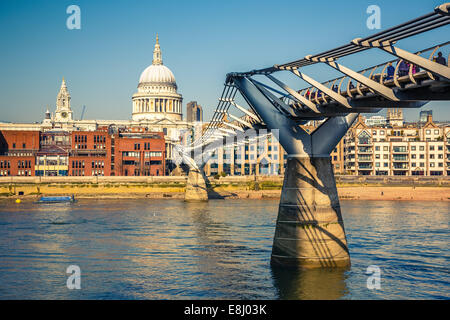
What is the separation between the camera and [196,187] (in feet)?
317

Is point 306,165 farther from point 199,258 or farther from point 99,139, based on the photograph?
Answer: point 99,139

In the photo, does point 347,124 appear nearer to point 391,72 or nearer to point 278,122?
point 278,122

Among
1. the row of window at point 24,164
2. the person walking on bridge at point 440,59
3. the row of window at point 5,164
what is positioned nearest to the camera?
the person walking on bridge at point 440,59

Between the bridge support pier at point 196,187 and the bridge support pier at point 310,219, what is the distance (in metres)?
62.9

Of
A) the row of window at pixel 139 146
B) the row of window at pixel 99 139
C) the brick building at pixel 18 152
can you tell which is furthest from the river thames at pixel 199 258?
Result: the row of window at pixel 99 139

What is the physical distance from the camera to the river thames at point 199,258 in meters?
29.3

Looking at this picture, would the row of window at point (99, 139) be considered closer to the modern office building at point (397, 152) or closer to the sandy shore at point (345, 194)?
the sandy shore at point (345, 194)

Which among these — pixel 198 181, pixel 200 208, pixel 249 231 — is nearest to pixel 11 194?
pixel 198 181

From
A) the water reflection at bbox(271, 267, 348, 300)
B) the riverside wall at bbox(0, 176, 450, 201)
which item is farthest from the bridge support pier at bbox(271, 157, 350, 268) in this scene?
the riverside wall at bbox(0, 176, 450, 201)

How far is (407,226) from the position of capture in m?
56.2

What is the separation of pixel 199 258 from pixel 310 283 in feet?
34.6

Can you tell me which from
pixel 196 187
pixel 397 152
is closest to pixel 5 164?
pixel 196 187
